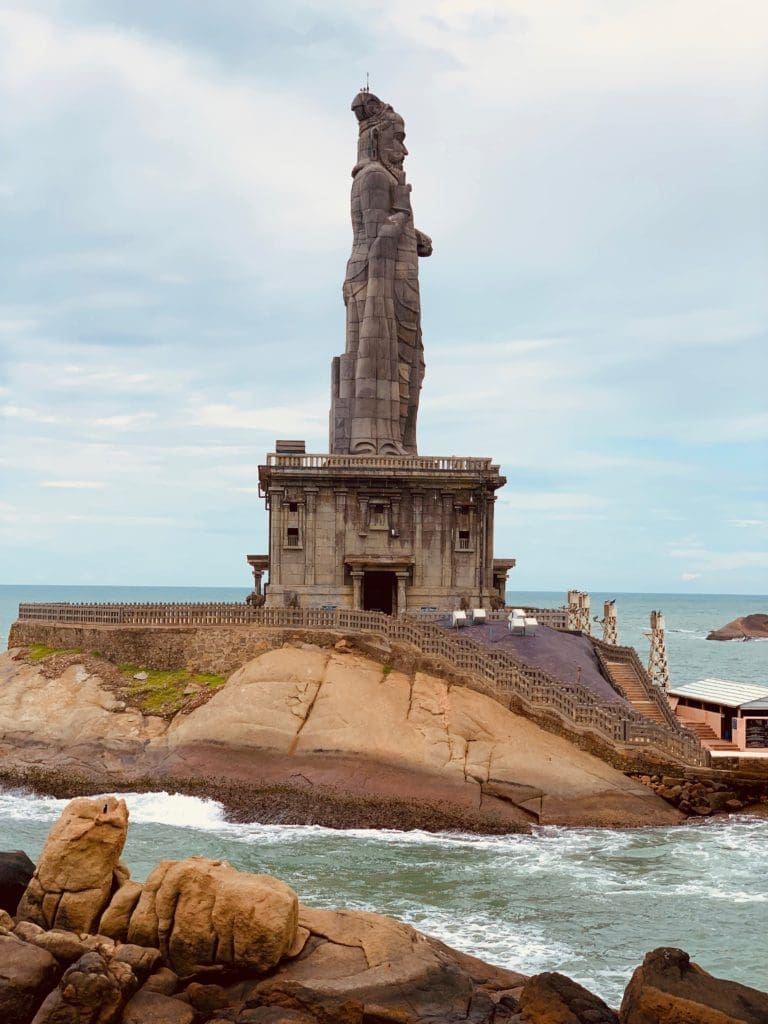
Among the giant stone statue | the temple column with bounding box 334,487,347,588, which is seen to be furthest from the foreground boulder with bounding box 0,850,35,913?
the giant stone statue

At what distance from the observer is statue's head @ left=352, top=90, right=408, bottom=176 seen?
50.9m

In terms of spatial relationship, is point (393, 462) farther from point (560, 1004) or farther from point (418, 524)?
point (560, 1004)

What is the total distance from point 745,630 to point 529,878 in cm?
16063

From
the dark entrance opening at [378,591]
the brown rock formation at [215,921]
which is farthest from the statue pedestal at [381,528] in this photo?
the brown rock formation at [215,921]

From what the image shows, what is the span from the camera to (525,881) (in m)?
26.2

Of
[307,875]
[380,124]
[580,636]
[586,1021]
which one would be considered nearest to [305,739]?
[307,875]

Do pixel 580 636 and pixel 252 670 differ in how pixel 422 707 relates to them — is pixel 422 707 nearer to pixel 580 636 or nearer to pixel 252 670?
pixel 252 670

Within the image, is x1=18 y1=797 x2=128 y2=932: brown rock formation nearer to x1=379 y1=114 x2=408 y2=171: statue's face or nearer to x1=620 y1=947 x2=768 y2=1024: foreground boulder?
x1=620 y1=947 x2=768 y2=1024: foreground boulder

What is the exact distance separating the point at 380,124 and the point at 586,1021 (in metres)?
44.6

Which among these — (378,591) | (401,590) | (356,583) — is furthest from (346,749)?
(378,591)

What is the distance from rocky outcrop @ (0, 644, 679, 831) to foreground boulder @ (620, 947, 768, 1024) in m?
15.3

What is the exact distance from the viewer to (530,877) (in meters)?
26.5

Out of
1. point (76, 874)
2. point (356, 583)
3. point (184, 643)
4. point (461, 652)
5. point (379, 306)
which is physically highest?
point (379, 306)

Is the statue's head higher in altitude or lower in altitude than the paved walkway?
higher
